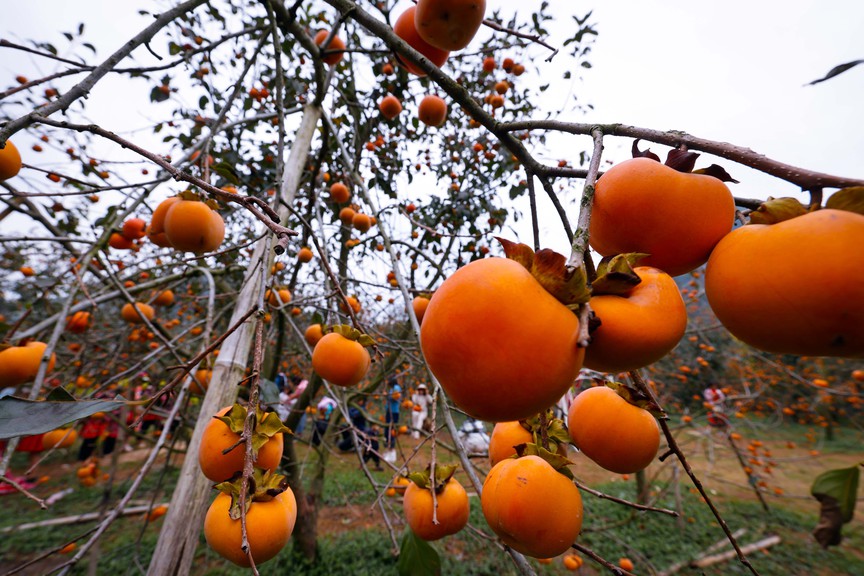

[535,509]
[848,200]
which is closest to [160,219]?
[535,509]

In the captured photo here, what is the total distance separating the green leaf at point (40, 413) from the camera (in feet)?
1.78

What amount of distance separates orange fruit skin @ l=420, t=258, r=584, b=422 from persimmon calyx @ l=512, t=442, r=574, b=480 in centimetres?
36

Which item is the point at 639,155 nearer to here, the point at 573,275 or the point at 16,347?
the point at 573,275

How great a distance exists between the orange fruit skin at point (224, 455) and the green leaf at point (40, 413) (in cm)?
26

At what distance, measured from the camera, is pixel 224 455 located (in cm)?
78

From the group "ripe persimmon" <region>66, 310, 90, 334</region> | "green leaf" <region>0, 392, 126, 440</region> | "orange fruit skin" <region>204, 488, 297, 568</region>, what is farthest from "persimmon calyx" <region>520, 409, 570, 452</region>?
"ripe persimmon" <region>66, 310, 90, 334</region>

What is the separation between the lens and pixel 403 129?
13.8 feet

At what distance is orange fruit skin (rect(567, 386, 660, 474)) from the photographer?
2.47 feet

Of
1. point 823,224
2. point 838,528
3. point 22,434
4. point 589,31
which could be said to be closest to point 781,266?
point 823,224

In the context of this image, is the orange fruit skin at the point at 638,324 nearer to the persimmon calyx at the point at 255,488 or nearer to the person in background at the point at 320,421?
the persimmon calyx at the point at 255,488

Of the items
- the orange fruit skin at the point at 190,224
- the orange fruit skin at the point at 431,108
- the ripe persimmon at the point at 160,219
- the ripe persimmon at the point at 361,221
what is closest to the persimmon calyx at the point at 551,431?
the orange fruit skin at the point at 190,224

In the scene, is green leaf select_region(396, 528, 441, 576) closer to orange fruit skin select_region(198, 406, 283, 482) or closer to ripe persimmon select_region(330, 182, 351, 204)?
orange fruit skin select_region(198, 406, 283, 482)

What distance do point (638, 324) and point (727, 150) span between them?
0.81ft

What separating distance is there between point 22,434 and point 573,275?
78 centimetres
